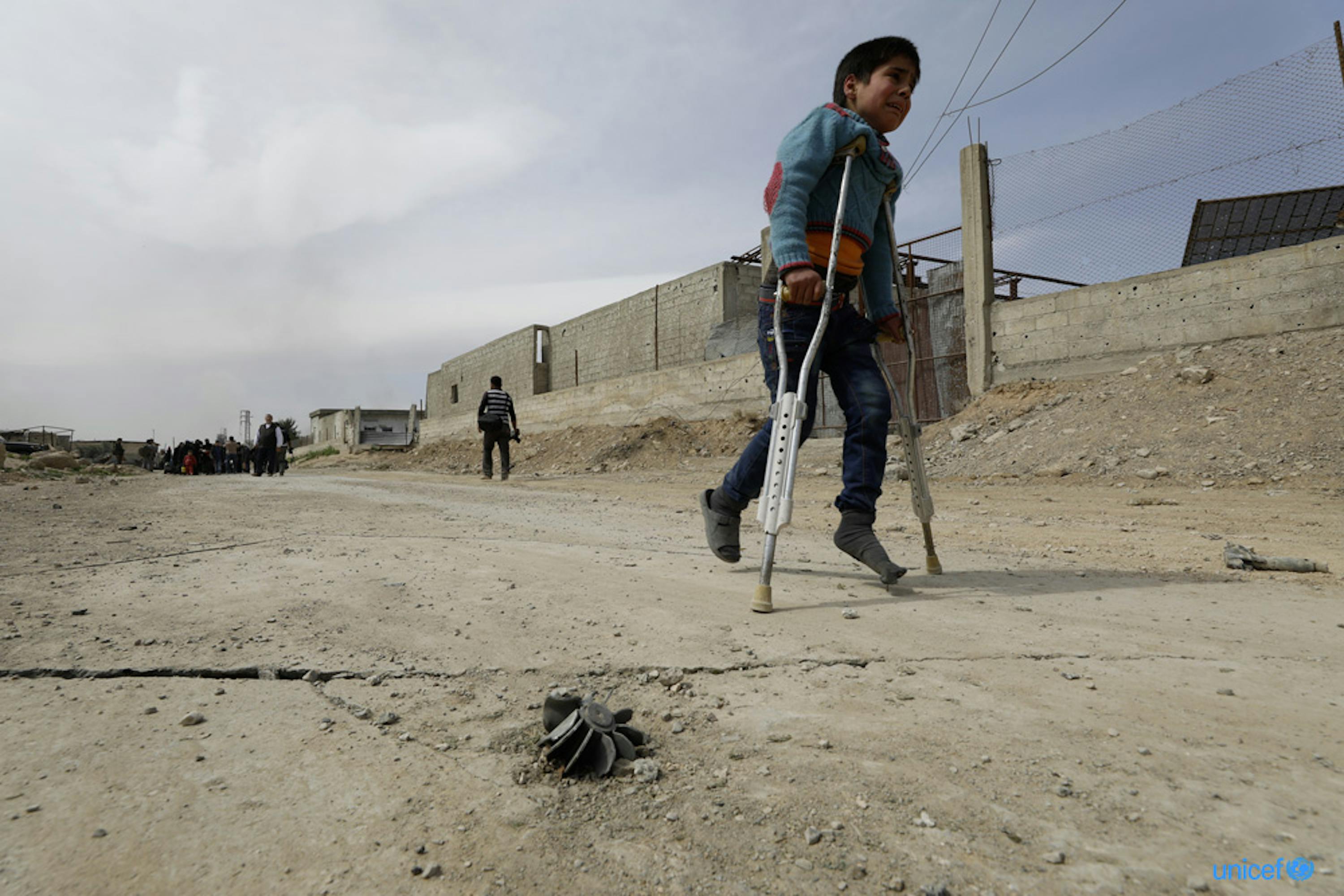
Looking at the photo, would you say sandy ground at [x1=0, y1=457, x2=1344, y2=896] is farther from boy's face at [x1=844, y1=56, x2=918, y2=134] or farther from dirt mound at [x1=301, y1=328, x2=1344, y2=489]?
dirt mound at [x1=301, y1=328, x2=1344, y2=489]

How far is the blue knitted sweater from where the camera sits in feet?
8.09

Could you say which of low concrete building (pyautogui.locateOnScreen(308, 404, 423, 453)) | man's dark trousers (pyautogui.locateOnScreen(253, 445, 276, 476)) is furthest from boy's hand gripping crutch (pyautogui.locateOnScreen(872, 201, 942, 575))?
low concrete building (pyautogui.locateOnScreen(308, 404, 423, 453))

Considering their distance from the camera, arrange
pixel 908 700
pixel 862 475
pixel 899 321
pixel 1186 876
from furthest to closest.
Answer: pixel 899 321 → pixel 862 475 → pixel 908 700 → pixel 1186 876

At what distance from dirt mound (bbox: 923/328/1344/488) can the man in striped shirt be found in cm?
631

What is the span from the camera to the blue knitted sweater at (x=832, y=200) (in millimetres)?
2467

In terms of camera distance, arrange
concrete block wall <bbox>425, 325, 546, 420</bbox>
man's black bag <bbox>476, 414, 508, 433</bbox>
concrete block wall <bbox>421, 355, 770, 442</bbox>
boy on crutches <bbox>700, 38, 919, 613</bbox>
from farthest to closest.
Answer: concrete block wall <bbox>425, 325, 546, 420</bbox>, concrete block wall <bbox>421, 355, 770, 442</bbox>, man's black bag <bbox>476, 414, 508, 433</bbox>, boy on crutches <bbox>700, 38, 919, 613</bbox>

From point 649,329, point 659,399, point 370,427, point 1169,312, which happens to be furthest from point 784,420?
point 370,427

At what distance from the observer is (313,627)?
6.21ft

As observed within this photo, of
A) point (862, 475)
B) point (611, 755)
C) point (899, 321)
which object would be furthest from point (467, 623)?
point (899, 321)

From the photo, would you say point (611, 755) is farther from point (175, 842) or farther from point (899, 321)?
point (899, 321)

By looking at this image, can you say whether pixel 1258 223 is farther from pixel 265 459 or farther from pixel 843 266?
pixel 265 459

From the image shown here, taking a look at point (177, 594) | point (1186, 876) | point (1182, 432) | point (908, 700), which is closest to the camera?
point (1186, 876)

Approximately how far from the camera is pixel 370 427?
157 feet

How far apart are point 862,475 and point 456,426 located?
2666cm
